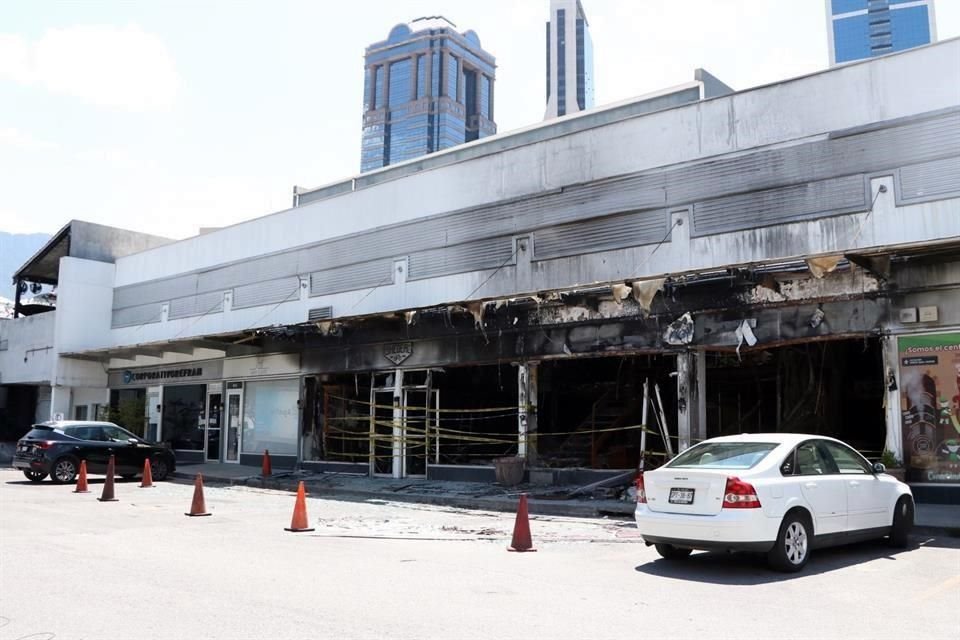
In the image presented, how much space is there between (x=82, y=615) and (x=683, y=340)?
1256 cm

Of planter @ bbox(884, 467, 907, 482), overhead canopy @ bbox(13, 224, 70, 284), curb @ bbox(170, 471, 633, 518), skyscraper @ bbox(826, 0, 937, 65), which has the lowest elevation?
curb @ bbox(170, 471, 633, 518)

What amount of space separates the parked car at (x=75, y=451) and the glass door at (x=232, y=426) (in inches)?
188

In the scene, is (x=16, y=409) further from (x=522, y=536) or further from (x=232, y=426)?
(x=522, y=536)

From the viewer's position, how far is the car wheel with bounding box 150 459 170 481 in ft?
72.9

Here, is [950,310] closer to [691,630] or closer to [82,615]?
[691,630]

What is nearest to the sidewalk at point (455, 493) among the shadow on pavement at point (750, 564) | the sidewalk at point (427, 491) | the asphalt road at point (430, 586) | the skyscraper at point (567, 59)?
the sidewalk at point (427, 491)

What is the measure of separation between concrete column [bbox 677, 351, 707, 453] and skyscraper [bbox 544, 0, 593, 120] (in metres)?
180

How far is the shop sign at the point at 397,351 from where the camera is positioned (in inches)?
847

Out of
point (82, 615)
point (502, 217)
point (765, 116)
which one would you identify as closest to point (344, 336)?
point (502, 217)

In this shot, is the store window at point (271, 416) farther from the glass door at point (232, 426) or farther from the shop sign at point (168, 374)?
the shop sign at point (168, 374)

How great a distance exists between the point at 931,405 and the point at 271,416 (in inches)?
732

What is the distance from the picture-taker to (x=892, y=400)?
557 inches

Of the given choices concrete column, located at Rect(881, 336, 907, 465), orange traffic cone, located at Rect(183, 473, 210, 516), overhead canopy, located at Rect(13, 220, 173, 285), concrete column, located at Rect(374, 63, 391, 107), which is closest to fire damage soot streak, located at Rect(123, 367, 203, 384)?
overhead canopy, located at Rect(13, 220, 173, 285)

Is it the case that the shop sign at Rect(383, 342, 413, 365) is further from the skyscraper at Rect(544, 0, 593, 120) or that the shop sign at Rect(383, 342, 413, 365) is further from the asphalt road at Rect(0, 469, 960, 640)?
the skyscraper at Rect(544, 0, 593, 120)
